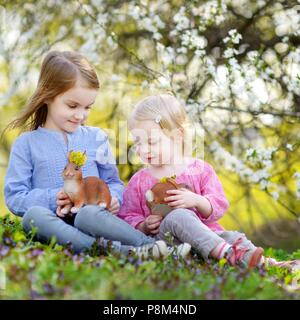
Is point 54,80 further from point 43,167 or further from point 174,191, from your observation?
point 174,191

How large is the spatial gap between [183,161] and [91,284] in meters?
1.58

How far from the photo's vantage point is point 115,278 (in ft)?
8.90

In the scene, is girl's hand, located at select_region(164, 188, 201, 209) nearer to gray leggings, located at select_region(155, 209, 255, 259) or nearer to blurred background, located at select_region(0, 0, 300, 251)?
gray leggings, located at select_region(155, 209, 255, 259)

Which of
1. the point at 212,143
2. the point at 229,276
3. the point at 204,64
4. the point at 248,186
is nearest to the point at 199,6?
the point at 204,64

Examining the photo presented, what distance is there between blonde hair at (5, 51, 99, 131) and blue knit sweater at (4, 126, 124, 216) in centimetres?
10

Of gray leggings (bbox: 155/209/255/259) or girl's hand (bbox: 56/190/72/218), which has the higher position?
girl's hand (bbox: 56/190/72/218)

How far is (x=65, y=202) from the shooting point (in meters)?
3.65

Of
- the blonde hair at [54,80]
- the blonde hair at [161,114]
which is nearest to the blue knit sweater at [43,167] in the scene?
the blonde hair at [54,80]

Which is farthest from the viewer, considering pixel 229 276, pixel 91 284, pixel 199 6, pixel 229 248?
pixel 199 6

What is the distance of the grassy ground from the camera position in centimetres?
255

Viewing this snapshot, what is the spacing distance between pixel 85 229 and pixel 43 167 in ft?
2.05

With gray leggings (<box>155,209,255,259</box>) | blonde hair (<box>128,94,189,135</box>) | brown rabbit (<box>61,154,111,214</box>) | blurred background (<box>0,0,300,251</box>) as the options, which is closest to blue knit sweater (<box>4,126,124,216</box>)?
brown rabbit (<box>61,154,111,214</box>)

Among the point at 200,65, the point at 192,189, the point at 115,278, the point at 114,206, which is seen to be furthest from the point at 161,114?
the point at 200,65

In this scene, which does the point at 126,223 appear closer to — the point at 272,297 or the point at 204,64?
the point at 272,297
